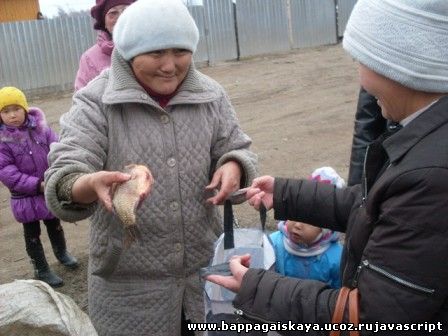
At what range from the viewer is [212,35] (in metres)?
16.4

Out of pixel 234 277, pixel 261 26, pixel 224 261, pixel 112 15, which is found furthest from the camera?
pixel 261 26

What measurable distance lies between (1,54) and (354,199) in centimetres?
1297

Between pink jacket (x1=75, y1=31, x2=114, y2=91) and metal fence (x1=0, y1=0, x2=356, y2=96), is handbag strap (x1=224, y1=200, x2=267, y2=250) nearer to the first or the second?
pink jacket (x1=75, y1=31, x2=114, y2=91)

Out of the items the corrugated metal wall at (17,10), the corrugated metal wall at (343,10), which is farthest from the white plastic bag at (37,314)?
the corrugated metal wall at (17,10)

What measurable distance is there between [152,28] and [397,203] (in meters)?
1.07

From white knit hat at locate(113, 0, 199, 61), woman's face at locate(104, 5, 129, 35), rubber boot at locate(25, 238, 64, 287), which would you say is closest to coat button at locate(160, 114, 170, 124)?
white knit hat at locate(113, 0, 199, 61)

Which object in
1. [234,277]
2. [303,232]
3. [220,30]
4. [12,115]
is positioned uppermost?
[234,277]

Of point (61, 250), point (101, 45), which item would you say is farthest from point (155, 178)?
point (61, 250)

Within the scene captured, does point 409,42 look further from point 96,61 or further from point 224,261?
point 96,61

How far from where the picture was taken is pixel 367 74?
Answer: 61.9 inches

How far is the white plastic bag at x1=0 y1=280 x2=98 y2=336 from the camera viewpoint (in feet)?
6.70

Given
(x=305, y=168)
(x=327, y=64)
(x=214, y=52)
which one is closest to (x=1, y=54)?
(x=214, y=52)

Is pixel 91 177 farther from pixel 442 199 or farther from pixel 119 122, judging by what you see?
pixel 442 199

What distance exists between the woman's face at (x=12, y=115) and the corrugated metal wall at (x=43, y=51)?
377 inches
